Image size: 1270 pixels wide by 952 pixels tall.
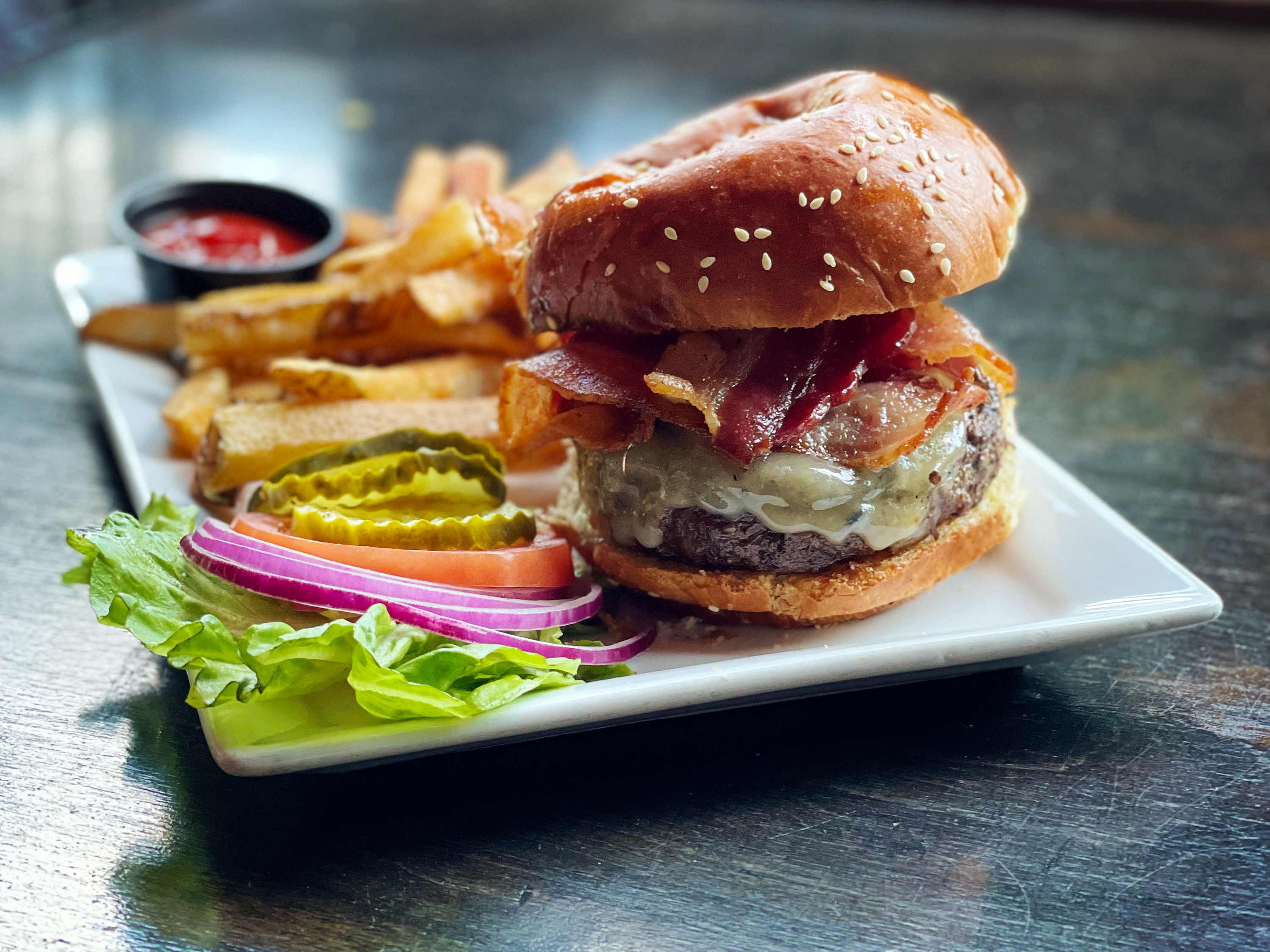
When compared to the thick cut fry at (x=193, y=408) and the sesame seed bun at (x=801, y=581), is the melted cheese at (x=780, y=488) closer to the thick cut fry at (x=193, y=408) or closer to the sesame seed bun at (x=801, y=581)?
the sesame seed bun at (x=801, y=581)

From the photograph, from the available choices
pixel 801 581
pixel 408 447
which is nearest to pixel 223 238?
pixel 408 447

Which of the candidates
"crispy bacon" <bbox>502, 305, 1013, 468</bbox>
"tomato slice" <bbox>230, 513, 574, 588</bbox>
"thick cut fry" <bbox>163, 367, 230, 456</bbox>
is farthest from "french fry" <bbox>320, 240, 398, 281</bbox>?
"tomato slice" <bbox>230, 513, 574, 588</bbox>

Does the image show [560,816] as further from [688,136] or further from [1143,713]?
[688,136]

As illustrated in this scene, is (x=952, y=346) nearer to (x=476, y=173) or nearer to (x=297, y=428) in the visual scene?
(x=297, y=428)

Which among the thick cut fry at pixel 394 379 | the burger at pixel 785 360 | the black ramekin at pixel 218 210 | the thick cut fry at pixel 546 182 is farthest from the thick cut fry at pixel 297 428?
the black ramekin at pixel 218 210

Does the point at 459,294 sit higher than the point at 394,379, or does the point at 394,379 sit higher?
the point at 459,294

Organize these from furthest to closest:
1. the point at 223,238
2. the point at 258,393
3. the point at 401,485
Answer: the point at 223,238
the point at 258,393
the point at 401,485
